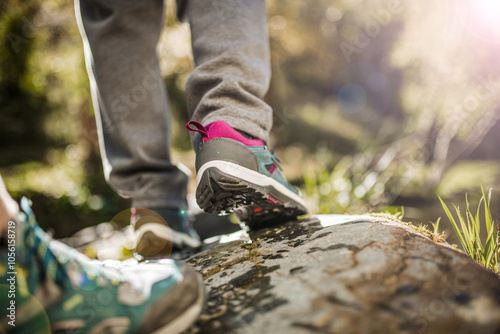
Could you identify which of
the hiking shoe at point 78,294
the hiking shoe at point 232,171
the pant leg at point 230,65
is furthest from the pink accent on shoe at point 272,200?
the hiking shoe at point 78,294

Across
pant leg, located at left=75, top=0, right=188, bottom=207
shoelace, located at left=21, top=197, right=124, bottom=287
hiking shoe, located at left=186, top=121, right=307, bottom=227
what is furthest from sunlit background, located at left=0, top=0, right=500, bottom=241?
shoelace, located at left=21, top=197, right=124, bottom=287

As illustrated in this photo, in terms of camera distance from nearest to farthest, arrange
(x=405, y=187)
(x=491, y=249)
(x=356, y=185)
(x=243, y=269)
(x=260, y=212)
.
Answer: (x=243, y=269) → (x=491, y=249) → (x=260, y=212) → (x=356, y=185) → (x=405, y=187)

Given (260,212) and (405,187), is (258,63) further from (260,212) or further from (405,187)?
(405,187)

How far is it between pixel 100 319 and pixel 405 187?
11.3 feet

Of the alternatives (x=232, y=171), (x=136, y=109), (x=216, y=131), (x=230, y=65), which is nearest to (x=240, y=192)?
(x=232, y=171)

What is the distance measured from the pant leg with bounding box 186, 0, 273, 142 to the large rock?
19.3 inches

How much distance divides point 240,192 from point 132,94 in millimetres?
716

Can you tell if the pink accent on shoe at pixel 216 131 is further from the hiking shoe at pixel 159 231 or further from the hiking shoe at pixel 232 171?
the hiking shoe at pixel 159 231

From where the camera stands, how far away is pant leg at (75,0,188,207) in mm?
1408

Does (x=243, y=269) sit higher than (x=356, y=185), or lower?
higher

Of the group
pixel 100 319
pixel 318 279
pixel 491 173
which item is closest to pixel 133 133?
pixel 100 319

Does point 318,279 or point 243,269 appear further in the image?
point 243,269

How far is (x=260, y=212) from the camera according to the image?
1370 millimetres

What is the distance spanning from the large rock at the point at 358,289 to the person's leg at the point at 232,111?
0.82 feet
